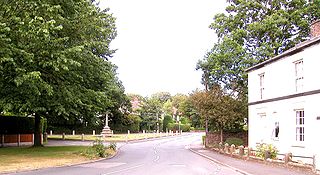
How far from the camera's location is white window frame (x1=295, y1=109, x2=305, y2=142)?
73.1 ft

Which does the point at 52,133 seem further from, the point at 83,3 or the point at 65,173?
the point at 65,173

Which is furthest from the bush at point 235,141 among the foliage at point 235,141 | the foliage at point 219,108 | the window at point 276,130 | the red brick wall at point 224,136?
the window at point 276,130

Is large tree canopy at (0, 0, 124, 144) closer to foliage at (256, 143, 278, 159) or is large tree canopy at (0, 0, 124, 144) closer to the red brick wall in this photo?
foliage at (256, 143, 278, 159)

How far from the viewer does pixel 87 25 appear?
85.6ft

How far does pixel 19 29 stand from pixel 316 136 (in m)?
16.2

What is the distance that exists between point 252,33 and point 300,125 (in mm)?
19967

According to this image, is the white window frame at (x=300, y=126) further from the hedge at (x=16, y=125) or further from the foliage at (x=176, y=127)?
the foliage at (x=176, y=127)

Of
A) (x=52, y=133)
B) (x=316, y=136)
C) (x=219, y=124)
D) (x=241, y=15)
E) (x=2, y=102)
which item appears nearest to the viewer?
(x=316, y=136)

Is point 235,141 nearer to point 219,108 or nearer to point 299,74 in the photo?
point 219,108

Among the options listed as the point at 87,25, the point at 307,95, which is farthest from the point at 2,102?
the point at 307,95

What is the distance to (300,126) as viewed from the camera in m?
22.5

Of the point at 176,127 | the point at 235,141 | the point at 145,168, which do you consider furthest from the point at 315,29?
the point at 176,127

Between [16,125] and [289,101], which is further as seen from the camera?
[16,125]

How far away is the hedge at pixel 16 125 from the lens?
120 feet
